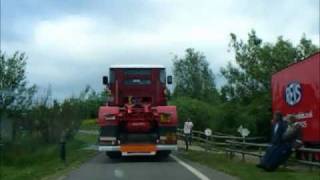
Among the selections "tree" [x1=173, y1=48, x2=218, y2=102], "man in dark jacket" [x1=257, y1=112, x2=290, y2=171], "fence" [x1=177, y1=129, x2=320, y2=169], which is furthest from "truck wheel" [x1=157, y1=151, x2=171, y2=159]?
"tree" [x1=173, y1=48, x2=218, y2=102]

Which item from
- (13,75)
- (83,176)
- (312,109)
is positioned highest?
(13,75)

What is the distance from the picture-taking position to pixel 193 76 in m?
94.9

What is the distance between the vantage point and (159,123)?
89.7 feet

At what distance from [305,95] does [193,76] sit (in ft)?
237

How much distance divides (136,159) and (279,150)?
9795mm

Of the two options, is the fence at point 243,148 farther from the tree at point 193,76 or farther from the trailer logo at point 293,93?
the tree at point 193,76

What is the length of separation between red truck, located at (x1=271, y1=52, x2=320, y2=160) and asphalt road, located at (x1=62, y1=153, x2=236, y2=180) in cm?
309

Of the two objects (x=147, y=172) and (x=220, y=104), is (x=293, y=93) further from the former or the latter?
(x=220, y=104)

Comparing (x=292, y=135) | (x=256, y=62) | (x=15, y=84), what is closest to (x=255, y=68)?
(x=256, y=62)

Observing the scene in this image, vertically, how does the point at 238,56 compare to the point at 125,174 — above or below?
above

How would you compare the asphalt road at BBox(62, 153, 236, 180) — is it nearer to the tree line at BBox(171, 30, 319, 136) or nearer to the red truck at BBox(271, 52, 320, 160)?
the red truck at BBox(271, 52, 320, 160)

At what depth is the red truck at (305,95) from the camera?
2133cm

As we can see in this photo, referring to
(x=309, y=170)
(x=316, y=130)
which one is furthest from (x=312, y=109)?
(x=309, y=170)

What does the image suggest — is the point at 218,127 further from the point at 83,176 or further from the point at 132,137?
the point at 83,176
